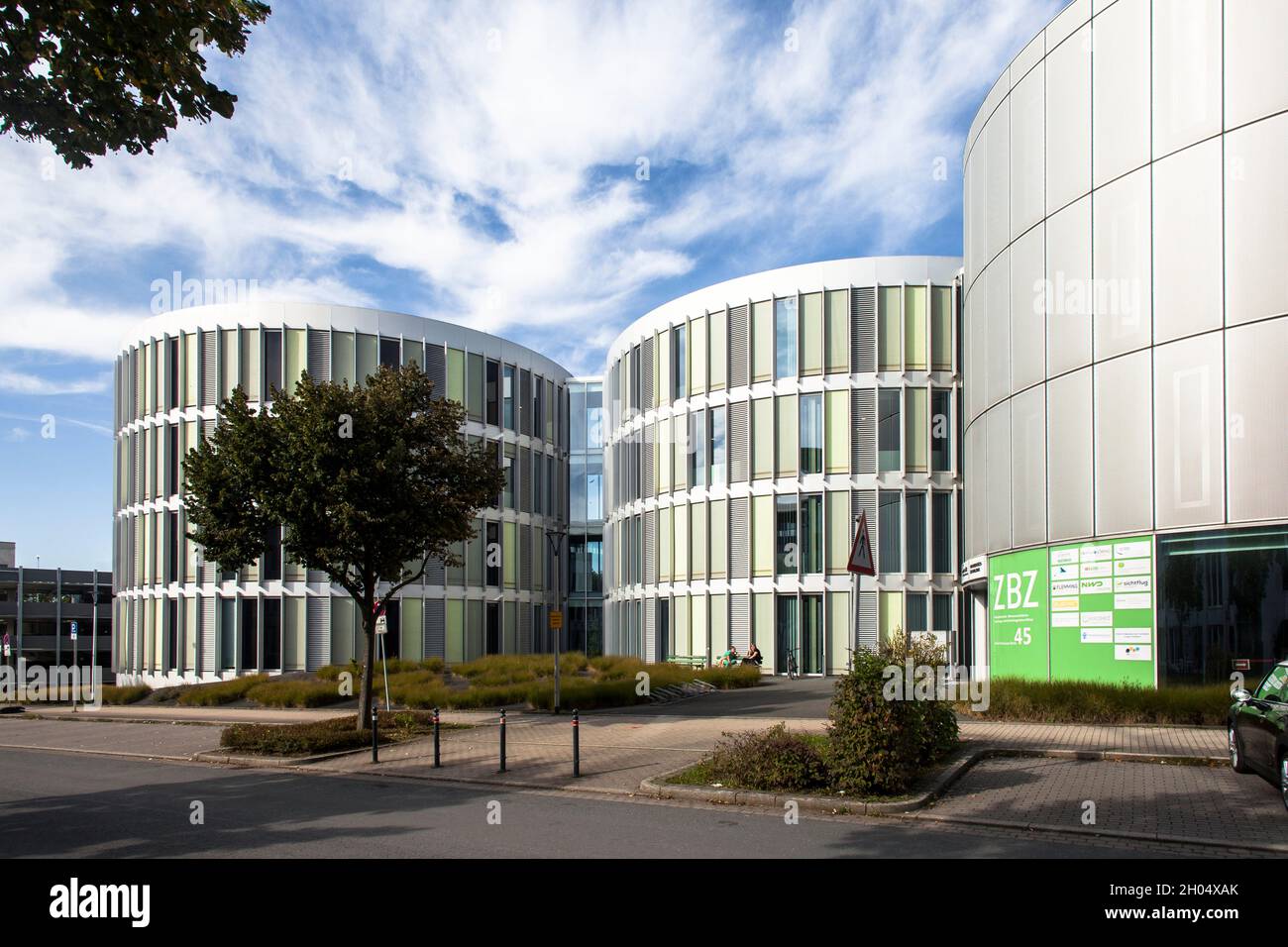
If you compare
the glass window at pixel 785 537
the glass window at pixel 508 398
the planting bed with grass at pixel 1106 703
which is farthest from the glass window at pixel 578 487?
the planting bed with grass at pixel 1106 703

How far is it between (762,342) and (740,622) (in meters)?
10.7

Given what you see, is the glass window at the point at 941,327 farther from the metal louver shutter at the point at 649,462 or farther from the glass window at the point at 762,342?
the metal louver shutter at the point at 649,462

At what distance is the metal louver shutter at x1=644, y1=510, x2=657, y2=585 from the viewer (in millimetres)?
43062

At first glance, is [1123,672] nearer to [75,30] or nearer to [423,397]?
[423,397]

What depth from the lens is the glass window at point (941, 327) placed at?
37.0m

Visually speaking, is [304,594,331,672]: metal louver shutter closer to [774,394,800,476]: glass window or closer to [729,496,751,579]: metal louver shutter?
[729,496,751,579]: metal louver shutter

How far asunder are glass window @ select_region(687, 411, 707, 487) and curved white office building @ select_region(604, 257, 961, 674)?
0.06 metres

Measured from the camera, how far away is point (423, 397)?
20.4m

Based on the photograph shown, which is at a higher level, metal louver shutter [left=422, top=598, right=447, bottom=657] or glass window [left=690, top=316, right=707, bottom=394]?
glass window [left=690, top=316, right=707, bottom=394]

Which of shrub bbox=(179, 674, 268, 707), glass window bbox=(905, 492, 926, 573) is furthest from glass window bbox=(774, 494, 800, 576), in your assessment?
shrub bbox=(179, 674, 268, 707)

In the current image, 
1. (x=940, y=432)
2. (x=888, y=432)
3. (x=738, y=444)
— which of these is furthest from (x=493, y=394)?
(x=940, y=432)

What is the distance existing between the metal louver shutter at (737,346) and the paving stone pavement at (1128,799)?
27.1 m

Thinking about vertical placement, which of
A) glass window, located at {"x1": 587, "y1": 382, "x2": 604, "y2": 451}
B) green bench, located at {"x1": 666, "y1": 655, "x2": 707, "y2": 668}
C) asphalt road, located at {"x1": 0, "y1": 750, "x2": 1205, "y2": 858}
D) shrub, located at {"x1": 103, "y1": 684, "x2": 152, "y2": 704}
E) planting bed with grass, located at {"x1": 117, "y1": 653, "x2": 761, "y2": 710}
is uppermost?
glass window, located at {"x1": 587, "y1": 382, "x2": 604, "y2": 451}
